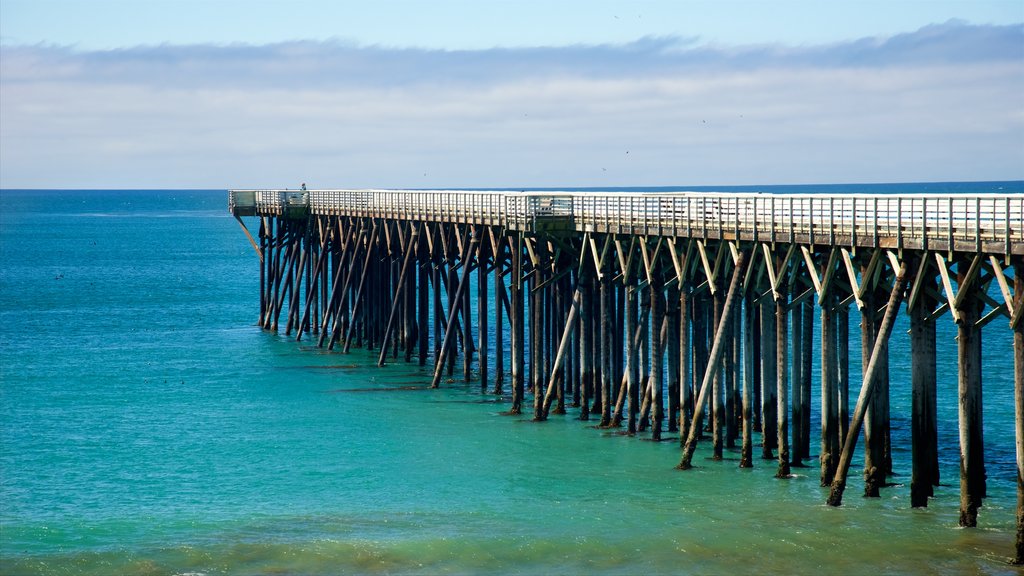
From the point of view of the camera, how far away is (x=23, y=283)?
94.2 meters

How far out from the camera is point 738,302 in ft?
114

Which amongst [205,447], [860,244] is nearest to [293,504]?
[205,447]

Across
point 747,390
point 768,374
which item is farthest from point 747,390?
point 768,374

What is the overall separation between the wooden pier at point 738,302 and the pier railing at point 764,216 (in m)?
0.05

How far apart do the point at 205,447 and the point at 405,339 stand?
Result: 53.9ft

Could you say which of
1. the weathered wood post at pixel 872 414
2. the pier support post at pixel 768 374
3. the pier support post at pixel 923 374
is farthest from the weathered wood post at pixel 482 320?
the pier support post at pixel 923 374

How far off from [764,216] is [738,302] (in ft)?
19.5

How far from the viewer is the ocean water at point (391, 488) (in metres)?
24.4

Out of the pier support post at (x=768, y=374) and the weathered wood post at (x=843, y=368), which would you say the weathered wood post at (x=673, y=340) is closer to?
the pier support post at (x=768, y=374)

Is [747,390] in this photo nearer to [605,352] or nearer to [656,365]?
[656,365]

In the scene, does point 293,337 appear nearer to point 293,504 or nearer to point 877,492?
point 293,504

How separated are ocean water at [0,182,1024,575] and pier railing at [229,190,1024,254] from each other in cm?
538

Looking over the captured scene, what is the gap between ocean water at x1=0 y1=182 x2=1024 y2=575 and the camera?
24375 millimetres

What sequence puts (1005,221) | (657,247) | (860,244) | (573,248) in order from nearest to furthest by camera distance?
(1005,221) → (860,244) → (657,247) → (573,248)
